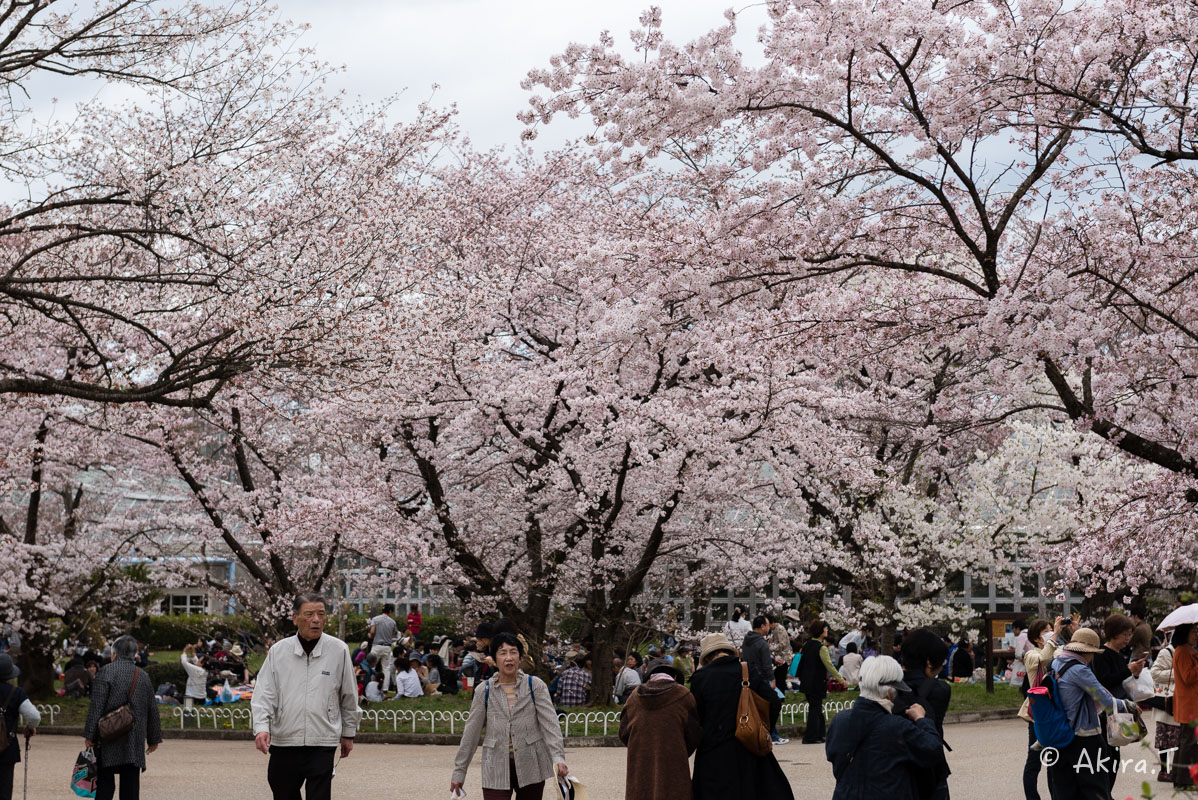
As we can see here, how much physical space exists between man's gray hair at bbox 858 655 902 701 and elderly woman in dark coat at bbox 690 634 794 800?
1.14m

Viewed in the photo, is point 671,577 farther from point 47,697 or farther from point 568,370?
point 47,697

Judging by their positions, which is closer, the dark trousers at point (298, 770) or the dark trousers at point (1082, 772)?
the dark trousers at point (298, 770)

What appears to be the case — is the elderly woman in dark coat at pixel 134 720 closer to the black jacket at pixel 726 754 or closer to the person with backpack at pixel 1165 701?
the black jacket at pixel 726 754

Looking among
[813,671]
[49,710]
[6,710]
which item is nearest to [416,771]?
[813,671]

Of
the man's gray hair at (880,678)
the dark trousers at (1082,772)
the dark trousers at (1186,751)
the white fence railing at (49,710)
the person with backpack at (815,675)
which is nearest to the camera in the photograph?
the man's gray hair at (880,678)

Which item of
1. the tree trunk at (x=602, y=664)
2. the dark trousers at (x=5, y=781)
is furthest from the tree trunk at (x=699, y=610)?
the dark trousers at (x=5, y=781)

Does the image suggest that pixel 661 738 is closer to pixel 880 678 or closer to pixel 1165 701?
pixel 880 678

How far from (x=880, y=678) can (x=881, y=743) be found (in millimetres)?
264

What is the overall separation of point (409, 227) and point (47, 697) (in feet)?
36.6

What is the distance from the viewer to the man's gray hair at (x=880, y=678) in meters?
5.15

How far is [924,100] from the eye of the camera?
8977 mm

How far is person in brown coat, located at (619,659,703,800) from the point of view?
6.18m

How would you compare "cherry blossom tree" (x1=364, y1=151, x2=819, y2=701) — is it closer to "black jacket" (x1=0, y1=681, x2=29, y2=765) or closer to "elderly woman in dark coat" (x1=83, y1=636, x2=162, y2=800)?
"elderly woman in dark coat" (x1=83, y1=636, x2=162, y2=800)

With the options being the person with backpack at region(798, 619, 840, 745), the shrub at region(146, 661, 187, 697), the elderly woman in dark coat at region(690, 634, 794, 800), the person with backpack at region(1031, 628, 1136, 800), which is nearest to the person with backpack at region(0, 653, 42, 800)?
the elderly woman in dark coat at region(690, 634, 794, 800)
